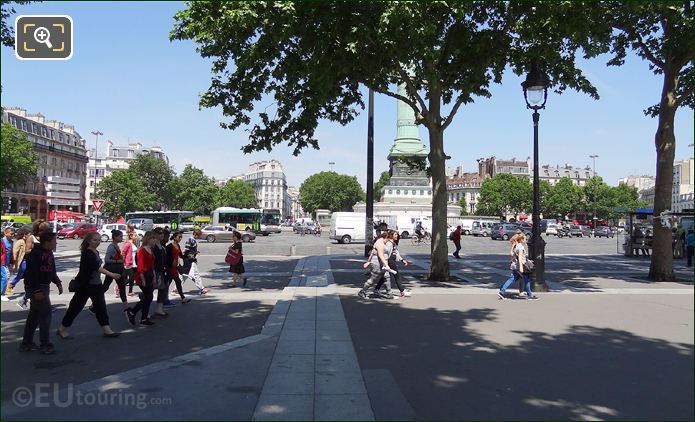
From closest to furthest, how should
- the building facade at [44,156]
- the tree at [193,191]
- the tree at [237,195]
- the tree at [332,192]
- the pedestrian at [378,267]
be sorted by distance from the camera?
1. the pedestrian at [378,267]
2. the building facade at [44,156]
3. the tree at [193,191]
4. the tree at [332,192]
5. the tree at [237,195]

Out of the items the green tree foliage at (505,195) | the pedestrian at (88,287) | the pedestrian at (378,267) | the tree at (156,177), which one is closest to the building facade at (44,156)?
the tree at (156,177)

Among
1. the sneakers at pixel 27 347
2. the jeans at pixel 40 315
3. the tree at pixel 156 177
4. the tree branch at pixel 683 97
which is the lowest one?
the sneakers at pixel 27 347

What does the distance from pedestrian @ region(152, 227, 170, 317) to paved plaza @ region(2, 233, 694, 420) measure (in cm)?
34

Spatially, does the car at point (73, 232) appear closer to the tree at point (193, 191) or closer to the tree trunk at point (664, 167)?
the tree trunk at point (664, 167)

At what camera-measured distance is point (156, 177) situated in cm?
10069

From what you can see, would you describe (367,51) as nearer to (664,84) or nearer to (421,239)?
(664,84)

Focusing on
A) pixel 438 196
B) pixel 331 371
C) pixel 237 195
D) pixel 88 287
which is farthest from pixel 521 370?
pixel 237 195

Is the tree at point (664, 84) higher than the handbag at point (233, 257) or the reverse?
higher

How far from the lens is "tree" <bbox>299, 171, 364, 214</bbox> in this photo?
399ft

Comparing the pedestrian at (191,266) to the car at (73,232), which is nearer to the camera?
the pedestrian at (191,266)

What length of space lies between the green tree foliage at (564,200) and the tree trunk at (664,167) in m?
96.8

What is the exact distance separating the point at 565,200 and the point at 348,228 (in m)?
81.2

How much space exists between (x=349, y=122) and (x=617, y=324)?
10.8 metres

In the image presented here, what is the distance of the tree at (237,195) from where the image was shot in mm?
146125
